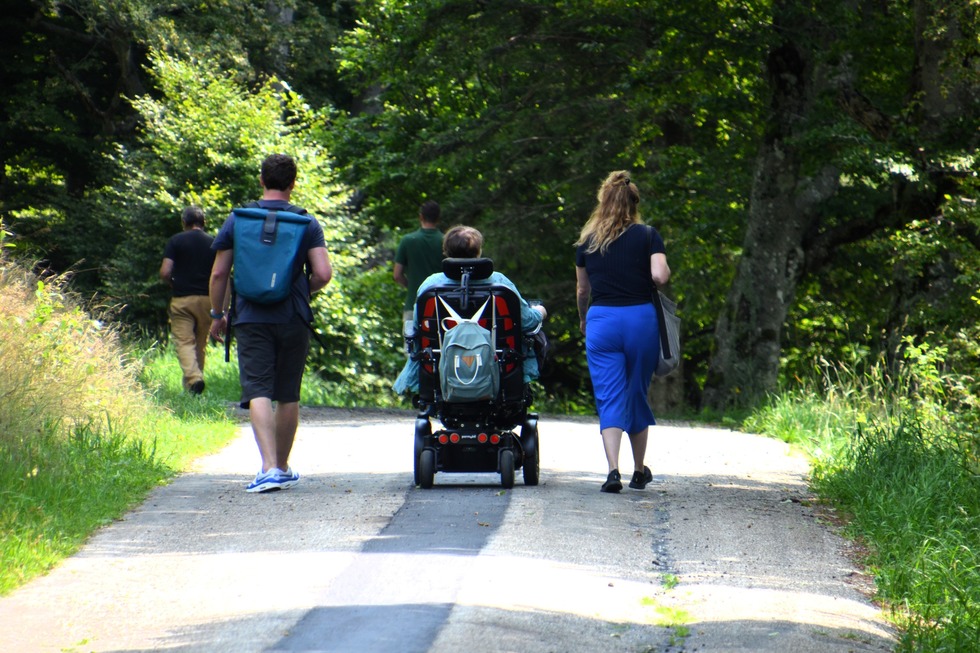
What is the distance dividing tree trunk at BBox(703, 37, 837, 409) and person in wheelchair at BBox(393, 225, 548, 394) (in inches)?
456

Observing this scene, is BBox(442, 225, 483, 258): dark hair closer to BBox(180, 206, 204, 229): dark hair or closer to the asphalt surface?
the asphalt surface

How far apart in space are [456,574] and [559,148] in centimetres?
2064

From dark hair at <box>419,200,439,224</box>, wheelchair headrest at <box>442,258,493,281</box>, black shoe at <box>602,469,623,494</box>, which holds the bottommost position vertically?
black shoe at <box>602,469,623,494</box>

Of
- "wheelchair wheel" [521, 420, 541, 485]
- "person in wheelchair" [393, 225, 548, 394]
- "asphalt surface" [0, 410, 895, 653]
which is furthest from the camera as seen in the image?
Answer: "wheelchair wheel" [521, 420, 541, 485]

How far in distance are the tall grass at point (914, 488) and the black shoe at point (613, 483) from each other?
1.41 metres

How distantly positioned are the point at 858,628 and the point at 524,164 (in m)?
21.4

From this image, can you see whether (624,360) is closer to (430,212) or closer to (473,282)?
(473,282)

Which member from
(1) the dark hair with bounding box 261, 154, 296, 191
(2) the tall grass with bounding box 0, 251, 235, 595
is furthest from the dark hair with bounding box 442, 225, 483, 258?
(2) the tall grass with bounding box 0, 251, 235, 595

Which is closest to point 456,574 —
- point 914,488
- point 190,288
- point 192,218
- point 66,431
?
point 914,488

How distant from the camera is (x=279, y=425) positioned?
30.0ft

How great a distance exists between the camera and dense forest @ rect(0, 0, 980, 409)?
56.3 feet

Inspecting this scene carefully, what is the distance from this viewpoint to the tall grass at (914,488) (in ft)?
20.4

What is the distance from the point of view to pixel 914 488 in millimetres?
8469

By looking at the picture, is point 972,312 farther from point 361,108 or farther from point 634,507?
point 361,108
